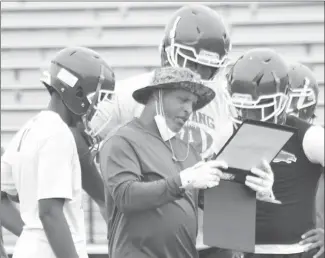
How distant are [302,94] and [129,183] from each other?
117cm

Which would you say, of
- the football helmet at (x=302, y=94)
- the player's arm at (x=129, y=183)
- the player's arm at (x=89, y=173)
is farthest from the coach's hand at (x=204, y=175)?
the player's arm at (x=89, y=173)

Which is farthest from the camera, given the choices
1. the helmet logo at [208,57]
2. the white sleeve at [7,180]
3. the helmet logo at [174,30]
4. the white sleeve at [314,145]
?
the helmet logo at [174,30]

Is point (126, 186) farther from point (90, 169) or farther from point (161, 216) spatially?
point (90, 169)

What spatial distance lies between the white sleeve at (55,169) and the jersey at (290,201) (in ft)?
2.71

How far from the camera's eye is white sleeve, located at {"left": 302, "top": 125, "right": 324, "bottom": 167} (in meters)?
3.76

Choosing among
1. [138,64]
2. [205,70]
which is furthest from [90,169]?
[138,64]

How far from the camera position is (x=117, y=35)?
9.49 metres

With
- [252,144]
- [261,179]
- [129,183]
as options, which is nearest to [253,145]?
[252,144]

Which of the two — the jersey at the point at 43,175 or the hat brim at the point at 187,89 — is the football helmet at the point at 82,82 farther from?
the hat brim at the point at 187,89

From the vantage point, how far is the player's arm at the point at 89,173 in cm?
451

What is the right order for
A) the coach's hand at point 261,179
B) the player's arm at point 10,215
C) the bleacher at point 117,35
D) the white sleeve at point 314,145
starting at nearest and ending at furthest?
the coach's hand at point 261,179 < the white sleeve at point 314,145 < the player's arm at point 10,215 < the bleacher at point 117,35

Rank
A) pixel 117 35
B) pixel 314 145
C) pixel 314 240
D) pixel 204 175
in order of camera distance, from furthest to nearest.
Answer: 1. pixel 117 35
2. pixel 314 240
3. pixel 314 145
4. pixel 204 175

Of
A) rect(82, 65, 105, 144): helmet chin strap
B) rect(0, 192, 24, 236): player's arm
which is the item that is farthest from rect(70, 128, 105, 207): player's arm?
rect(0, 192, 24, 236): player's arm

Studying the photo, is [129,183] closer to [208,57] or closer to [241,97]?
[241,97]
